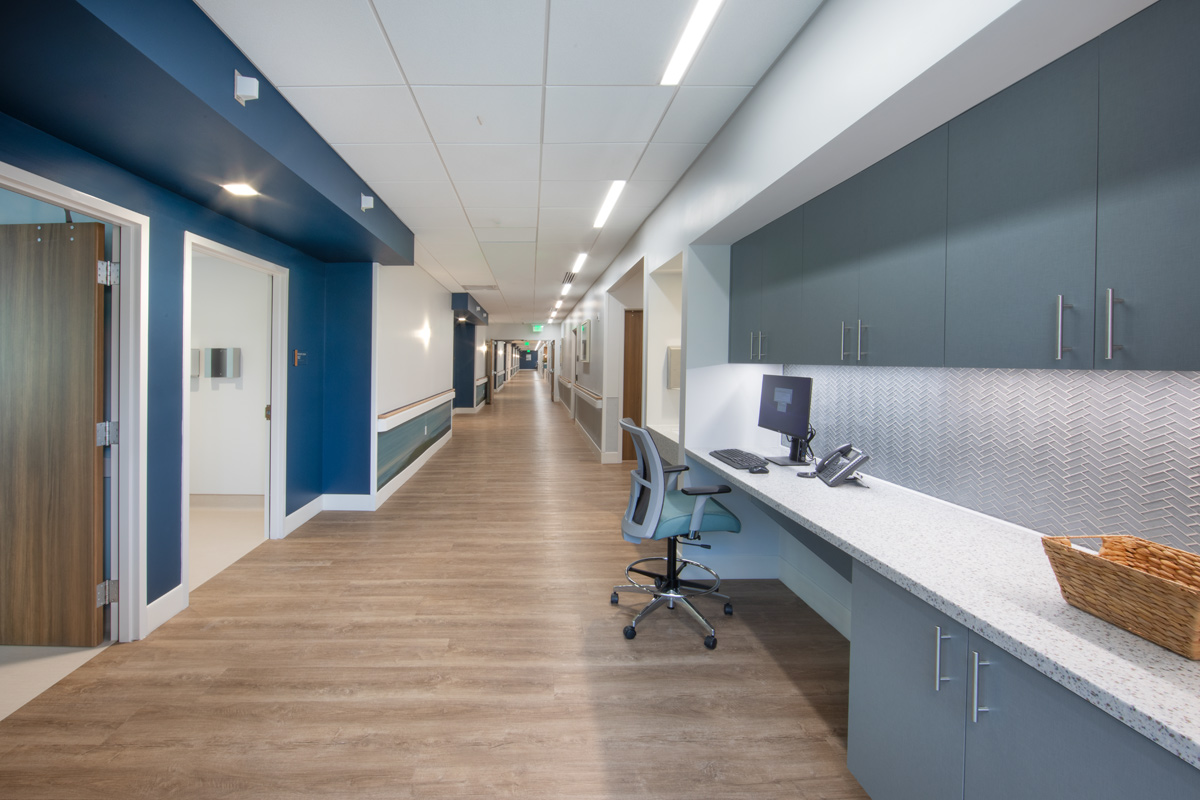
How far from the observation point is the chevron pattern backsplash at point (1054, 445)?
140 cm

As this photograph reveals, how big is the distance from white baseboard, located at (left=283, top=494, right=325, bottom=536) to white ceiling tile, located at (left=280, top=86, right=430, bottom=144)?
301cm

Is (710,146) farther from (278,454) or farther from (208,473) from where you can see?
(208,473)

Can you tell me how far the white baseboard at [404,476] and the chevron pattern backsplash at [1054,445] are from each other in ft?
14.8

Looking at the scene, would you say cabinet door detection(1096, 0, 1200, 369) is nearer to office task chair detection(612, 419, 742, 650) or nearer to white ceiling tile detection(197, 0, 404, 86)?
office task chair detection(612, 419, 742, 650)

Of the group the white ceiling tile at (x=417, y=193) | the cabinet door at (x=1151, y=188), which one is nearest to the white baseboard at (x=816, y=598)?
the cabinet door at (x=1151, y=188)

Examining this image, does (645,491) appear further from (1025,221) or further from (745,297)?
(1025,221)

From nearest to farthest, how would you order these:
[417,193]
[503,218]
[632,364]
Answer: [417,193] < [503,218] < [632,364]

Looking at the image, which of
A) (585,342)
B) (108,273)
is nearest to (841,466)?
(108,273)

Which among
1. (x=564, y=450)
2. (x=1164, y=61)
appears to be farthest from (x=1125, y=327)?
(x=564, y=450)

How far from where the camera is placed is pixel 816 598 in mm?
2994

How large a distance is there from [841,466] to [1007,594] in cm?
119

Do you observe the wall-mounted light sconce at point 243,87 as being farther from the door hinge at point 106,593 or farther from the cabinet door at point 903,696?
the cabinet door at point 903,696

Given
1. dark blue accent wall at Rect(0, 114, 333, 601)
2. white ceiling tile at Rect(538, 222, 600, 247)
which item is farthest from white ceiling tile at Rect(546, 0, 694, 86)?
white ceiling tile at Rect(538, 222, 600, 247)

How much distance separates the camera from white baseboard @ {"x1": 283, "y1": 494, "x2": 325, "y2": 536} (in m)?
4.26
